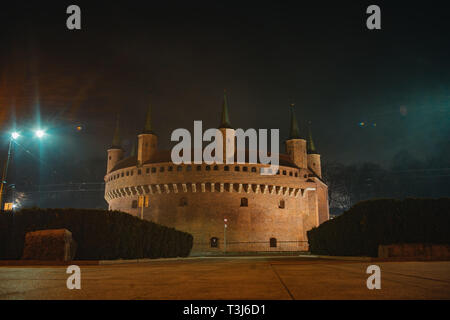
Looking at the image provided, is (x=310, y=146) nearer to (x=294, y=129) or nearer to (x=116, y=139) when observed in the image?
(x=294, y=129)

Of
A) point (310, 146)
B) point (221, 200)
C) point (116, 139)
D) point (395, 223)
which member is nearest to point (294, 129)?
point (310, 146)

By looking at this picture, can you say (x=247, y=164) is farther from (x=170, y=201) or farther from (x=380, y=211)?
(x=380, y=211)

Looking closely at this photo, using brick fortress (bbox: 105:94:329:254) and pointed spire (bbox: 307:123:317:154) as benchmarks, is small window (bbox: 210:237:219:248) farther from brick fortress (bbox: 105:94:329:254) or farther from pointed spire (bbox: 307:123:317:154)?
pointed spire (bbox: 307:123:317:154)

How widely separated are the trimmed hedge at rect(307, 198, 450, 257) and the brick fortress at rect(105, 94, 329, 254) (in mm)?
24404

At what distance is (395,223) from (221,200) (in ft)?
89.6

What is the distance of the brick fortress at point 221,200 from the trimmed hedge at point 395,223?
2440 centimetres

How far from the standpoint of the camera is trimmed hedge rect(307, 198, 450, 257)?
16.3 metres

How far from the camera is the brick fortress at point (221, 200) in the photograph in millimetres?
42406

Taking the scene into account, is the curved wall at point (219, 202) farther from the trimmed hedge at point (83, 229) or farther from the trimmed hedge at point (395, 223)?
the trimmed hedge at point (395, 223)

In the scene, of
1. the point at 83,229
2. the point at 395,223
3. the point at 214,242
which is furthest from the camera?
the point at 214,242

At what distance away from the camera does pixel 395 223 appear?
55.0ft

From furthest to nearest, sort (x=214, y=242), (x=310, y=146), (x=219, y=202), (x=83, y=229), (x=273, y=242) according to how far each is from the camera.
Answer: (x=310, y=146)
(x=273, y=242)
(x=219, y=202)
(x=214, y=242)
(x=83, y=229)

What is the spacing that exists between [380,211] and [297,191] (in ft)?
97.5

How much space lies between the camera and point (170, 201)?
4341cm
